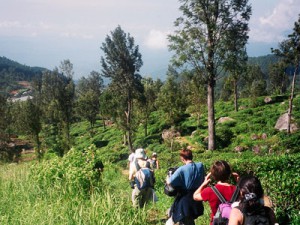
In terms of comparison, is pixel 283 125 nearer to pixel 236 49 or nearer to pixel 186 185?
pixel 236 49

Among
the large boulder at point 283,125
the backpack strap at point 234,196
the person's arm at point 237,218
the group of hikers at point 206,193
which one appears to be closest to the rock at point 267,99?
the large boulder at point 283,125

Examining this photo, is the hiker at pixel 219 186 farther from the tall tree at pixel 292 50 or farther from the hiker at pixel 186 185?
the tall tree at pixel 292 50

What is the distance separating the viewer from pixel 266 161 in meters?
12.4

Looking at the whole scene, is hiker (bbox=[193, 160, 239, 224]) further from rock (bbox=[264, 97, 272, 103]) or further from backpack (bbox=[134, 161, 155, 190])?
rock (bbox=[264, 97, 272, 103])

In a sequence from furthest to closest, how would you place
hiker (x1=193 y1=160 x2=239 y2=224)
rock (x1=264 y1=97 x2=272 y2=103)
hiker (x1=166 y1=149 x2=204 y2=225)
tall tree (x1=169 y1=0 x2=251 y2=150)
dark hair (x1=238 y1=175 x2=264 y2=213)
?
rock (x1=264 y1=97 x2=272 y2=103) < tall tree (x1=169 y1=0 x2=251 y2=150) < hiker (x1=166 y1=149 x2=204 y2=225) < hiker (x1=193 y1=160 x2=239 y2=224) < dark hair (x1=238 y1=175 x2=264 y2=213)

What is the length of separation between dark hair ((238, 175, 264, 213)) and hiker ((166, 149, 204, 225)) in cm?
205

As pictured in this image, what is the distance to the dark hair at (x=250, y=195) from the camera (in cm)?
411

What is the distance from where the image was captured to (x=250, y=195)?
4090 mm

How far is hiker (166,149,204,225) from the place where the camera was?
6.24 m

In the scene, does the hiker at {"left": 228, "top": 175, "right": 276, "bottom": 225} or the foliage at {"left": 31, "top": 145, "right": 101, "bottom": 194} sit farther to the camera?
the foliage at {"left": 31, "top": 145, "right": 101, "bottom": 194}

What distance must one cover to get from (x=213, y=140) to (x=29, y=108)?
1996cm

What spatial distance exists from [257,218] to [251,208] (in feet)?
0.47

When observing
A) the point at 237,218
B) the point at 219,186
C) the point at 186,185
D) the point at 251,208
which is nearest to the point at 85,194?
the point at 186,185

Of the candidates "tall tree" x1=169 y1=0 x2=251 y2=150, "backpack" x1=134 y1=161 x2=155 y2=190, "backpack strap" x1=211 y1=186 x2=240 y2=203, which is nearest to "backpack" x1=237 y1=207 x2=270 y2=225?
"backpack strap" x1=211 y1=186 x2=240 y2=203
